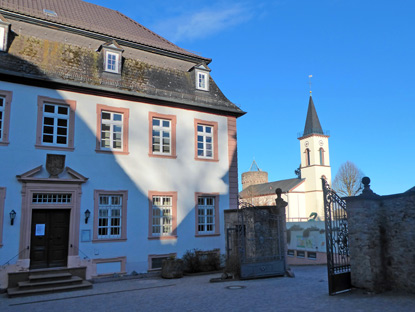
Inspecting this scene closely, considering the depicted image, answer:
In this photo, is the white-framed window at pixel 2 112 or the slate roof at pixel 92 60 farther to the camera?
the slate roof at pixel 92 60

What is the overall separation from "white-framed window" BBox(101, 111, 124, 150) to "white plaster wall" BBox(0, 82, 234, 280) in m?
0.38

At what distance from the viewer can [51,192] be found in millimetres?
13227

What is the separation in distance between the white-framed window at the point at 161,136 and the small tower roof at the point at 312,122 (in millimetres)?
60687

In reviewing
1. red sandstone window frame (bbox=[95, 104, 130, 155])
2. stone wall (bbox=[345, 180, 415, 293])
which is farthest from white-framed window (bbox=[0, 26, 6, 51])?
stone wall (bbox=[345, 180, 415, 293])

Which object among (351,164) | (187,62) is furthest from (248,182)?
(187,62)

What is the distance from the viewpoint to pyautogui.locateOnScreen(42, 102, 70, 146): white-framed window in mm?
13586

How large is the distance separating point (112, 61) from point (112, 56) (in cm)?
20

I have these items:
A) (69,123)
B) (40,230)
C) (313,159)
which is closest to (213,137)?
(69,123)

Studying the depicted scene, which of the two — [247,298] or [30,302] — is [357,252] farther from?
[30,302]

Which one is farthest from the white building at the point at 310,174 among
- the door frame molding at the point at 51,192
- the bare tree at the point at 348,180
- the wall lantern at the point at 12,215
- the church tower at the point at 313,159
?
the wall lantern at the point at 12,215

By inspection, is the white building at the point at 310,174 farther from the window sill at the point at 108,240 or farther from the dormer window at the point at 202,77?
the window sill at the point at 108,240

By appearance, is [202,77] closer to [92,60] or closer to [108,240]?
[92,60]

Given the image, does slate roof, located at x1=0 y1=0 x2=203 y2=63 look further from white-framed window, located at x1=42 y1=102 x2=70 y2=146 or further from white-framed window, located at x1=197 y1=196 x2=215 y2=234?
white-framed window, located at x1=197 y1=196 x2=215 y2=234

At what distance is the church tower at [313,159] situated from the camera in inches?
2783
